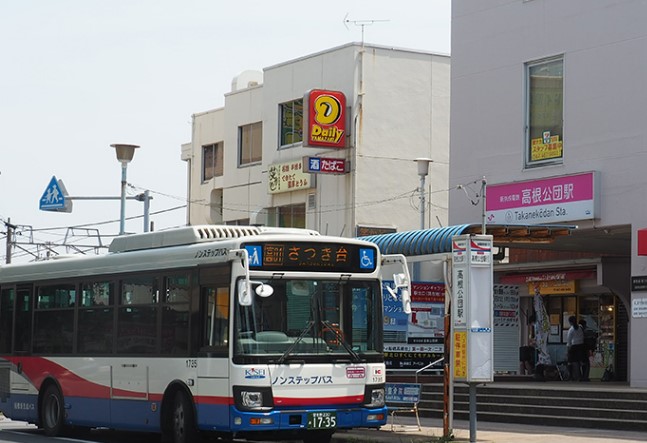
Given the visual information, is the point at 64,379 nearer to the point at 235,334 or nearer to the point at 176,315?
the point at 176,315

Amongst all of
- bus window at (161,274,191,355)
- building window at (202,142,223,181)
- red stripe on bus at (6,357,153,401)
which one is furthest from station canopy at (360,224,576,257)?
building window at (202,142,223,181)

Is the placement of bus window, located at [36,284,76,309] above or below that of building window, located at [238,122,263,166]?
below

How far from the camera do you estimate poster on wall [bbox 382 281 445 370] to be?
26453 millimetres

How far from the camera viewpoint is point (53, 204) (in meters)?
36.8

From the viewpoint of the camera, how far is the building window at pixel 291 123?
43188 mm

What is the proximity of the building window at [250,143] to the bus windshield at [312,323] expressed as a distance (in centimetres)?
2769

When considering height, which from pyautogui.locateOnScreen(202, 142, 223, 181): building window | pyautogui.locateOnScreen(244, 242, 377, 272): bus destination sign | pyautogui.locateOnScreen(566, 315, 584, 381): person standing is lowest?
pyautogui.locateOnScreen(566, 315, 584, 381): person standing

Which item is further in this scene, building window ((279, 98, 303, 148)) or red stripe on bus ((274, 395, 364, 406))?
building window ((279, 98, 303, 148))

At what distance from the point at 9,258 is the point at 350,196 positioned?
15280 millimetres

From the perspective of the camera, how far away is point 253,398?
16766mm

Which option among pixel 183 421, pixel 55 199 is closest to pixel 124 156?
pixel 55 199

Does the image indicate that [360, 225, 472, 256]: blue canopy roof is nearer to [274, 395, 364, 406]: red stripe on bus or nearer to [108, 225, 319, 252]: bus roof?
[108, 225, 319, 252]: bus roof

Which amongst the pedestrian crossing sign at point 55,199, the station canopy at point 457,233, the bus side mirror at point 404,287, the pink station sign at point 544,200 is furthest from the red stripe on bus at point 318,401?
the pedestrian crossing sign at point 55,199

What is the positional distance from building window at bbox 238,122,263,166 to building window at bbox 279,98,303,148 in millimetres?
1560
